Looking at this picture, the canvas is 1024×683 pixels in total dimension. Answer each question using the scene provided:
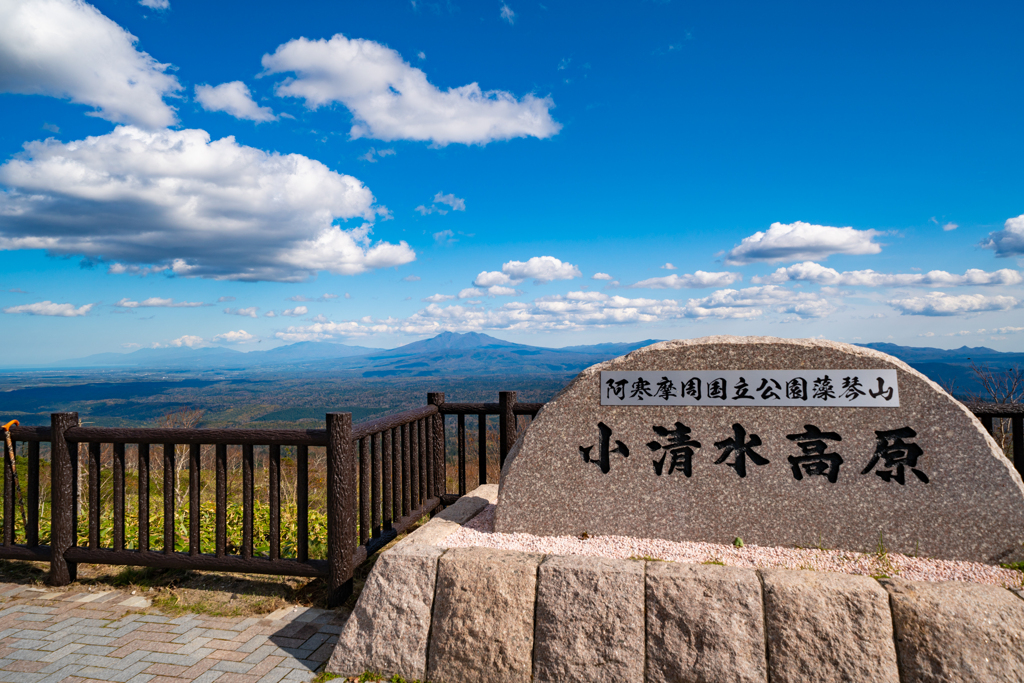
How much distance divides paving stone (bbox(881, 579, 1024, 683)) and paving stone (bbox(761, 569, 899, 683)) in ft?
0.24

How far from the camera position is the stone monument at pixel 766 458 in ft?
11.1

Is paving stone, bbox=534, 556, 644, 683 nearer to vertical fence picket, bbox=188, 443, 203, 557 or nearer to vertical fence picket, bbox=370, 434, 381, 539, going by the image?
vertical fence picket, bbox=370, 434, 381, 539

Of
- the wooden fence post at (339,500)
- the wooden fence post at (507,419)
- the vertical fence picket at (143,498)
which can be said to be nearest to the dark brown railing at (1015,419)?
the wooden fence post at (507,419)

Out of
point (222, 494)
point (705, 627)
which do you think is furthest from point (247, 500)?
point (705, 627)

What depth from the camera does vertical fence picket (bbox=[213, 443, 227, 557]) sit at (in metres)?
4.02

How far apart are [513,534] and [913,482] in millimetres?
2521

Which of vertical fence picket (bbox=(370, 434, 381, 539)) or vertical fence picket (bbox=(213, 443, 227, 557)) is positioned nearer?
vertical fence picket (bbox=(213, 443, 227, 557))

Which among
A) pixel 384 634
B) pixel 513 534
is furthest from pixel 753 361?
pixel 384 634

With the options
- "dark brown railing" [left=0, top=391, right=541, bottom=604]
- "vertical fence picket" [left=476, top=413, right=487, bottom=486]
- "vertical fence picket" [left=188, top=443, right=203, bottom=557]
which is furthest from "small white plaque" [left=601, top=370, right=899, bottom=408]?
"vertical fence picket" [left=188, top=443, right=203, bottom=557]

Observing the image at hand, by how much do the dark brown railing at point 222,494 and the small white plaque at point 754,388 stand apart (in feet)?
6.31

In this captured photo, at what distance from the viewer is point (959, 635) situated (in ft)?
8.72

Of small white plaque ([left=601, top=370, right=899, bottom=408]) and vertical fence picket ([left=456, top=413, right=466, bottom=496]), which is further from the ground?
small white plaque ([left=601, top=370, right=899, bottom=408])

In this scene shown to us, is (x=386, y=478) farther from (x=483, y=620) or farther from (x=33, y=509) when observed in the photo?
(x=33, y=509)

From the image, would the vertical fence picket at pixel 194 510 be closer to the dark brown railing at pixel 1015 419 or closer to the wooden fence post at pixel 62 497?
the wooden fence post at pixel 62 497
